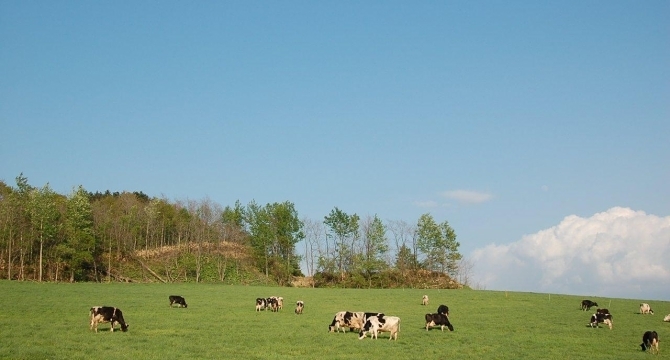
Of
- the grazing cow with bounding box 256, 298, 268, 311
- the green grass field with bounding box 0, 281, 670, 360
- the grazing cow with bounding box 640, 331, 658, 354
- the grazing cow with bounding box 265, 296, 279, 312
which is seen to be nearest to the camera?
the green grass field with bounding box 0, 281, 670, 360

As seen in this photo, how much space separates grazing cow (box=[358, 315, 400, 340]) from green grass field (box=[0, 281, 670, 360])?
744 millimetres

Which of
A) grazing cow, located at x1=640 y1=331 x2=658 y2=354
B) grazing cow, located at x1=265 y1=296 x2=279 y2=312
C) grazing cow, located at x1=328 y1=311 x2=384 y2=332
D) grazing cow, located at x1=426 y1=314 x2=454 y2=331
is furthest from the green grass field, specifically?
grazing cow, located at x1=265 y1=296 x2=279 y2=312

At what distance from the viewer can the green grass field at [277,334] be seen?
23219 mm

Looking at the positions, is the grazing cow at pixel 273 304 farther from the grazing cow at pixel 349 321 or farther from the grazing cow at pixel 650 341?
the grazing cow at pixel 650 341

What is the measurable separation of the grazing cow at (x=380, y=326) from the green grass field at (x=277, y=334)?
744 millimetres

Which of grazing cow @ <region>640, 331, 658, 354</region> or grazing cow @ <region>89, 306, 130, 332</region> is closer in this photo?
grazing cow @ <region>640, 331, 658, 354</region>

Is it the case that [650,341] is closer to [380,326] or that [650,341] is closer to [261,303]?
[380,326]

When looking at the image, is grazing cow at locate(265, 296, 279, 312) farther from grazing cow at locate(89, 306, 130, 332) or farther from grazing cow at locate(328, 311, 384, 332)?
grazing cow at locate(89, 306, 130, 332)

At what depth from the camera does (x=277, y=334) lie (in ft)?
95.3

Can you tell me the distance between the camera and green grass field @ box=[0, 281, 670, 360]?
23.2 meters

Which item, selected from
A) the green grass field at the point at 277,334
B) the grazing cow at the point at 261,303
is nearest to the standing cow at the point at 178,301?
the green grass field at the point at 277,334

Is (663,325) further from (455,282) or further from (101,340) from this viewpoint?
(455,282)

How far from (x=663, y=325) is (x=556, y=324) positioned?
26.9ft

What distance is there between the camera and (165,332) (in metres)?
28.7
